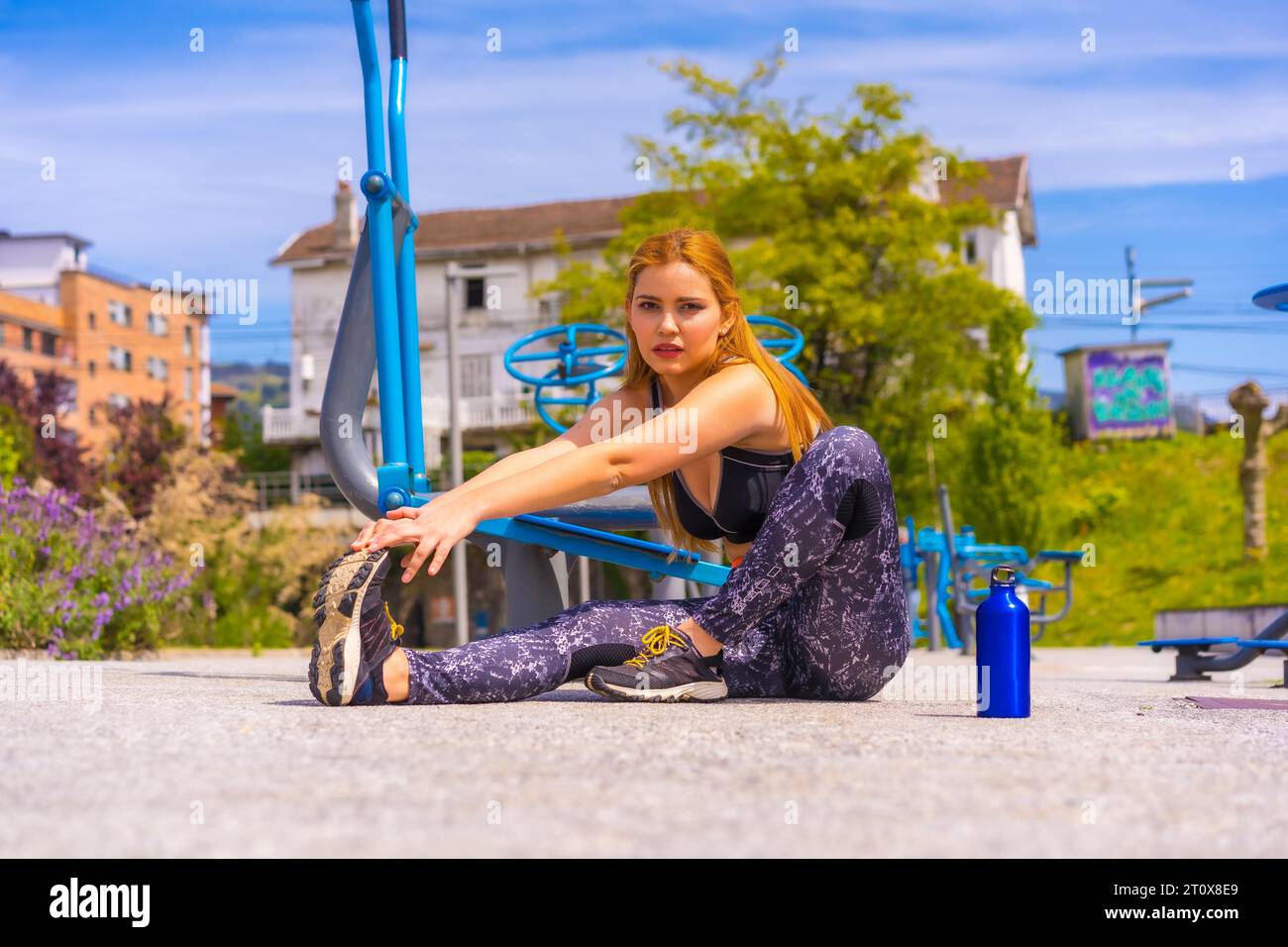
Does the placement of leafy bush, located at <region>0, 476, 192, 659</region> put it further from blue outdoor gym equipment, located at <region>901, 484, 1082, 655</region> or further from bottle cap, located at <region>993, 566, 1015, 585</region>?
bottle cap, located at <region>993, 566, 1015, 585</region>

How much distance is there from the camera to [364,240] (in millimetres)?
4004

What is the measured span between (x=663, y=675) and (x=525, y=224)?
37.8m

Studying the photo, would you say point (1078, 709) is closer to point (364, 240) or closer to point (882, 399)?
point (364, 240)

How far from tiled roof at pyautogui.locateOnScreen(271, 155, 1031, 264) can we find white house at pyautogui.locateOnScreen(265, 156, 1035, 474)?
4cm

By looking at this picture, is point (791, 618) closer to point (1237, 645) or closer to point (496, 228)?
point (1237, 645)

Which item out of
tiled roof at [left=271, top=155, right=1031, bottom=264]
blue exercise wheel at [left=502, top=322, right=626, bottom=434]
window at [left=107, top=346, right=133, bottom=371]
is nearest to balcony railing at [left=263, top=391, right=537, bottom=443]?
tiled roof at [left=271, top=155, right=1031, bottom=264]

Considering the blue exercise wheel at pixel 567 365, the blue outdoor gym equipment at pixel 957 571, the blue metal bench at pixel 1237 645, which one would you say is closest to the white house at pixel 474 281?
the blue outdoor gym equipment at pixel 957 571

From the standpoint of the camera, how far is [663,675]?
321 cm

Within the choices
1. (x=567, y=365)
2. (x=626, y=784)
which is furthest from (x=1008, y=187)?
(x=626, y=784)

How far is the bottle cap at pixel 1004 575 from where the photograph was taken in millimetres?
3104

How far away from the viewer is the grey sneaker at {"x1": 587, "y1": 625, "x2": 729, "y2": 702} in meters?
3.18

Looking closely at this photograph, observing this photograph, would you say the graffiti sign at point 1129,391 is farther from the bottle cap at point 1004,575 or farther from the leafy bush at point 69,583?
the bottle cap at point 1004,575

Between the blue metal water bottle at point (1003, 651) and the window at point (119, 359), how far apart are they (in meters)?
58.4
